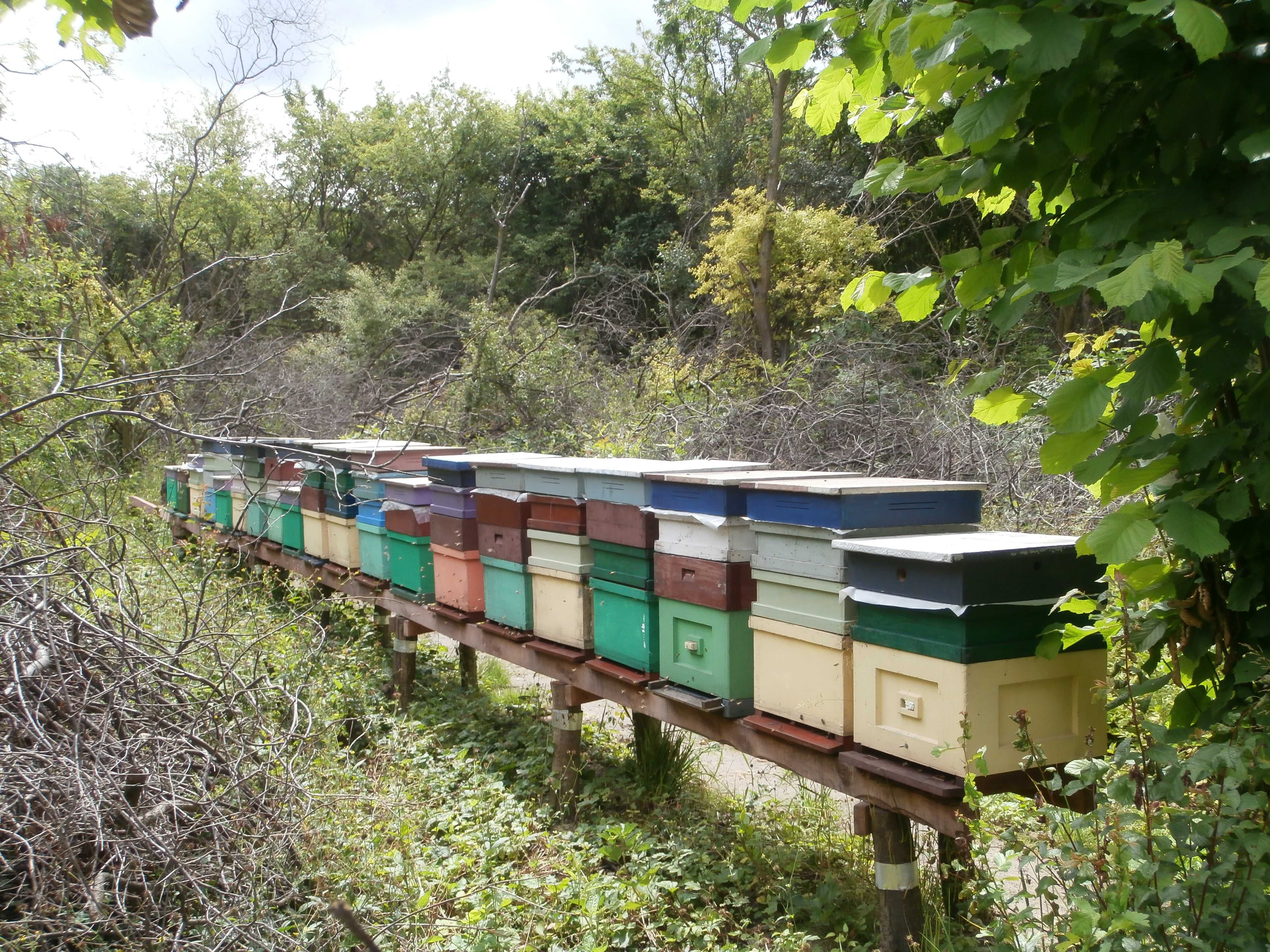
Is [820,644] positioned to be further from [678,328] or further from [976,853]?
[678,328]

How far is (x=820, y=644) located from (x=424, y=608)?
348cm

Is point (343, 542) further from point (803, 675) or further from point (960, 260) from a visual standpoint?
point (960, 260)

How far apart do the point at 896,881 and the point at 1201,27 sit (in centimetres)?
279

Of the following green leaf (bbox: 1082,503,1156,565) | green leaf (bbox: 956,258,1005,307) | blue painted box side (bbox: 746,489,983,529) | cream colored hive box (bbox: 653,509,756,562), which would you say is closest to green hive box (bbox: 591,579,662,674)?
cream colored hive box (bbox: 653,509,756,562)

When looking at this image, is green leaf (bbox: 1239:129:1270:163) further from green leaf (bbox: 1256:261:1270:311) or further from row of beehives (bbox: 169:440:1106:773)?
row of beehives (bbox: 169:440:1106:773)

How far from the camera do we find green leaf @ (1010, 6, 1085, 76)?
1.87 metres

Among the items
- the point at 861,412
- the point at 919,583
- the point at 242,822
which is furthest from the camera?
the point at 861,412

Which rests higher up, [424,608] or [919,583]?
[919,583]

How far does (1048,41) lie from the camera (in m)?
1.89

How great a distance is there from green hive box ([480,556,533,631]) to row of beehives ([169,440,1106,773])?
0.04 ft

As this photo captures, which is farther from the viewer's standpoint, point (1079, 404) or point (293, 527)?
point (293, 527)

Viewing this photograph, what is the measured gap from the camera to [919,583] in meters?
3.16

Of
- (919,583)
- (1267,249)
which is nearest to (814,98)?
(1267,249)

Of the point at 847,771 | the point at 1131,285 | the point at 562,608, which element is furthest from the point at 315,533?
the point at 1131,285
